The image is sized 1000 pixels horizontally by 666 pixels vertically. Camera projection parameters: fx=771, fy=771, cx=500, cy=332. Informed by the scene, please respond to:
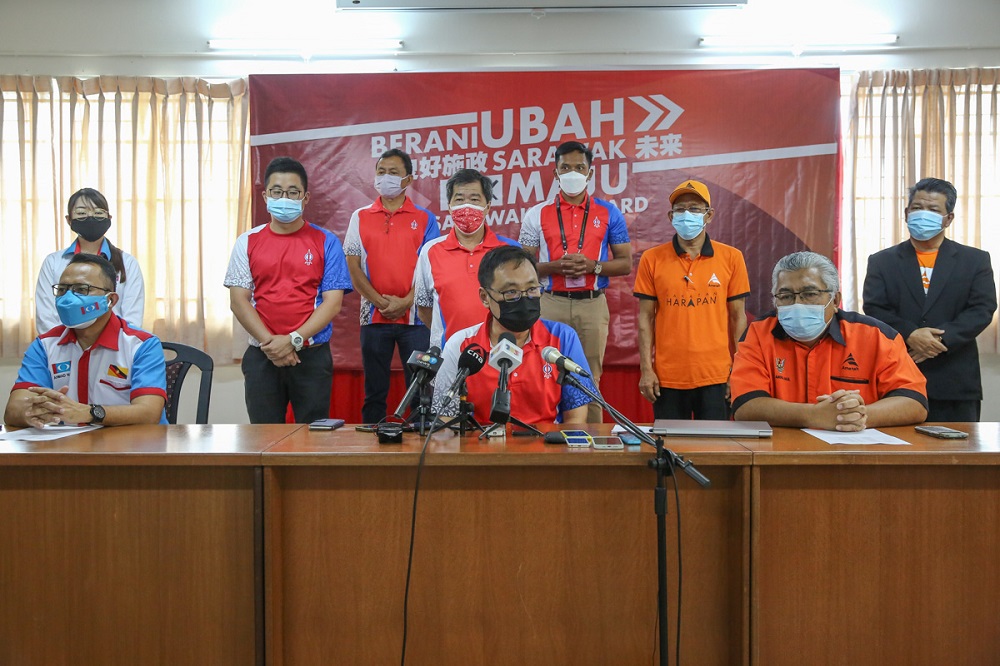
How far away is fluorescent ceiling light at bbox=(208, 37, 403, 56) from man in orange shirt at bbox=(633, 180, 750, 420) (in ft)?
7.17

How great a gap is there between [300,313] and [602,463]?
2.05 meters

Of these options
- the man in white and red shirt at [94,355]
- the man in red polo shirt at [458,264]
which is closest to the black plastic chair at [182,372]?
the man in white and red shirt at [94,355]

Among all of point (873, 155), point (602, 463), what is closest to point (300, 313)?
point (602, 463)

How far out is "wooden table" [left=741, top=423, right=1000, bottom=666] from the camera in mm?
1771

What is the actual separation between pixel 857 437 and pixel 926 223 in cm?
172

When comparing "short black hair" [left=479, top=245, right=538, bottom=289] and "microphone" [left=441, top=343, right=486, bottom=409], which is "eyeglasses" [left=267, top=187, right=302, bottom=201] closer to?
"short black hair" [left=479, top=245, right=538, bottom=289]

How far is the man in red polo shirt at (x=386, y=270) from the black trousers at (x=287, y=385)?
0.62 m

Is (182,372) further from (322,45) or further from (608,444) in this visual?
(322,45)

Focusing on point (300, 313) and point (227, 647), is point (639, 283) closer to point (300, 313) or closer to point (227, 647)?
point (300, 313)

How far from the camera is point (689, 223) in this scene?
3.45 meters

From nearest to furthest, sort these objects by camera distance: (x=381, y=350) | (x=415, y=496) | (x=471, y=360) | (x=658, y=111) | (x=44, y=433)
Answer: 1. (x=415, y=496)
2. (x=471, y=360)
3. (x=44, y=433)
4. (x=381, y=350)
5. (x=658, y=111)

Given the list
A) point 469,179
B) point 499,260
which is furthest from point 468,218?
point 499,260

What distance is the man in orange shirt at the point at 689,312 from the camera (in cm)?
343

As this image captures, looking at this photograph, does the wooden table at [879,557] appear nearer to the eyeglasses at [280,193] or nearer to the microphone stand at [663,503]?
the microphone stand at [663,503]
